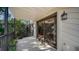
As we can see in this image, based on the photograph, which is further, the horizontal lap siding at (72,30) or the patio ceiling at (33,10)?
the patio ceiling at (33,10)

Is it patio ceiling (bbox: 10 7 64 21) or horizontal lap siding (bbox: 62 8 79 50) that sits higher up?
patio ceiling (bbox: 10 7 64 21)

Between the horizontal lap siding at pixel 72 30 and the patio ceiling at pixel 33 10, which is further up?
the patio ceiling at pixel 33 10

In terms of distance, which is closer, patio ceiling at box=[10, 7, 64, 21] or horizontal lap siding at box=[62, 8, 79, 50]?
horizontal lap siding at box=[62, 8, 79, 50]

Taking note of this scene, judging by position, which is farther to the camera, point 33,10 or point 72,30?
point 33,10

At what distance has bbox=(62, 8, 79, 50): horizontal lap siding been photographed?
397 cm

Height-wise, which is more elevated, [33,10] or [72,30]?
[33,10]

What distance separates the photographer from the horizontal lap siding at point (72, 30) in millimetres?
3968

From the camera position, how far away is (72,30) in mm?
4270
